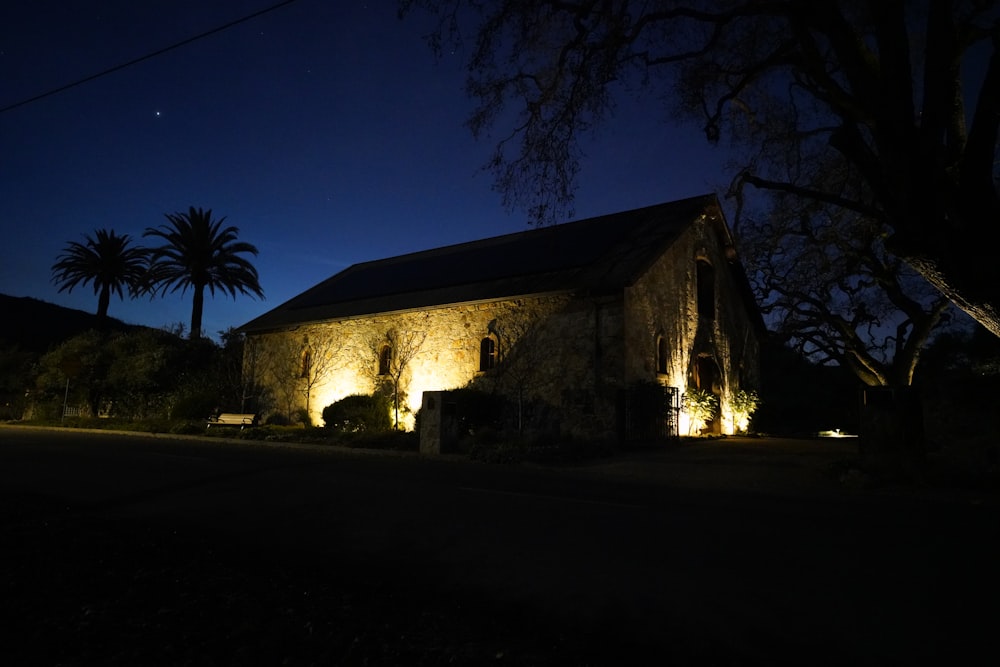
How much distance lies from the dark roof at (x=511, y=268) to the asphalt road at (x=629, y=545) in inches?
402

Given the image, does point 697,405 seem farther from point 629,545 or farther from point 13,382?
point 13,382

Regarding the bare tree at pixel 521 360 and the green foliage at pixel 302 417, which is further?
the green foliage at pixel 302 417

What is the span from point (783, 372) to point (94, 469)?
35987mm

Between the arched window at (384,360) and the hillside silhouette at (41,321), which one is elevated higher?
the hillside silhouette at (41,321)

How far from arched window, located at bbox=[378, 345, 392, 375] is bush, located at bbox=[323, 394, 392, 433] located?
52.1 inches

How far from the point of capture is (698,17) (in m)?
10.1

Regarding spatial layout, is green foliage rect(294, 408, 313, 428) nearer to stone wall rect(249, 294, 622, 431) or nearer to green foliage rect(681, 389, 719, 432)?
stone wall rect(249, 294, 622, 431)

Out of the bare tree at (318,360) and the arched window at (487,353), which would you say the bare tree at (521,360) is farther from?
the bare tree at (318,360)

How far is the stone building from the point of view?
721 inches

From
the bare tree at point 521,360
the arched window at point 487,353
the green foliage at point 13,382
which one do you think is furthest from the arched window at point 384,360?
the green foliage at point 13,382

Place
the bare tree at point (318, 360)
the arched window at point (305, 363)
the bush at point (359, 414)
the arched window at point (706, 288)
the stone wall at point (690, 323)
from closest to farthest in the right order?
the stone wall at point (690, 323), the bush at point (359, 414), the arched window at point (706, 288), the bare tree at point (318, 360), the arched window at point (305, 363)

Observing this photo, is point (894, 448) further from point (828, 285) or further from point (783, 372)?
point (783, 372)

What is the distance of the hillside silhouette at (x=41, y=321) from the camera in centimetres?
5356

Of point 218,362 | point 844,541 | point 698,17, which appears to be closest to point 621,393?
point 698,17
